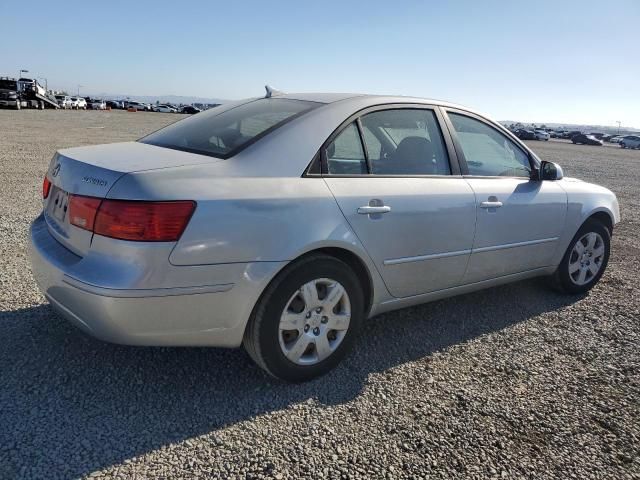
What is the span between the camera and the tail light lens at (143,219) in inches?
89.7

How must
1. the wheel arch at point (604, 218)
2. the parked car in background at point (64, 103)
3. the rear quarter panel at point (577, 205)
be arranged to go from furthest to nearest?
the parked car in background at point (64, 103)
the wheel arch at point (604, 218)
the rear quarter panel at point (577, 205)

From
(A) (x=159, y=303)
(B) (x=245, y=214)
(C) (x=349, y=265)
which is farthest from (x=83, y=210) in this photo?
(C) (x=349, y=265)

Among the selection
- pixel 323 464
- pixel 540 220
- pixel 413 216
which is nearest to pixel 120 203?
pixel 323 464

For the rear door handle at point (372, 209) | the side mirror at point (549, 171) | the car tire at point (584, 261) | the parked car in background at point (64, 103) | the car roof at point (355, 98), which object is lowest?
the parked car in background at point (64, 103)

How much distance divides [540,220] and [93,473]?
348 centimetres

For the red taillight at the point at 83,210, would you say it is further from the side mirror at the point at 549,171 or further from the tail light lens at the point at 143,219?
the side mirror at the point at 549,171

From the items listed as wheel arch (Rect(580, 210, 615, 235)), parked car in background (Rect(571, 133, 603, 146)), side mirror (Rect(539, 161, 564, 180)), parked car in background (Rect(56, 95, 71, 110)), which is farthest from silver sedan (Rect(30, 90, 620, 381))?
parked car in background (Rect(571, 133, 603, 146))

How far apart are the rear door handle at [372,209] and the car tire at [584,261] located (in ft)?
7.51

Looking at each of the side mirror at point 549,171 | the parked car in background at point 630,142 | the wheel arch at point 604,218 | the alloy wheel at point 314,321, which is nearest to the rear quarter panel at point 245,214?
the alloy wheel at point 314,321

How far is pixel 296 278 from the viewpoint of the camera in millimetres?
2684

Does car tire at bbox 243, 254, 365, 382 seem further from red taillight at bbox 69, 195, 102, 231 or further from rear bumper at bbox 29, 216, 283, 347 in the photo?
red taillight at bbox 69, 195, 102, 231

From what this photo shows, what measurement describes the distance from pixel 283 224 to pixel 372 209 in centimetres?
60

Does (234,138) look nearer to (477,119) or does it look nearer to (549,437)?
(477,119)

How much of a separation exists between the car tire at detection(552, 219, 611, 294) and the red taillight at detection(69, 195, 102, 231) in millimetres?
3797
